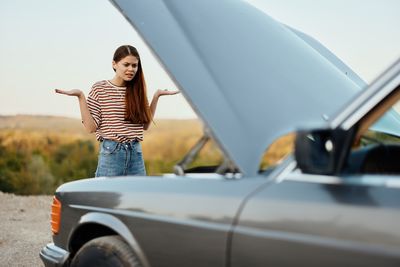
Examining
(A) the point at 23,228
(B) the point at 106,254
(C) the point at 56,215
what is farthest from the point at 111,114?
(A) the point at 23,228

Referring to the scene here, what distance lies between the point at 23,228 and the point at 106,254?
668 centimetres

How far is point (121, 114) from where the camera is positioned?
4.80m

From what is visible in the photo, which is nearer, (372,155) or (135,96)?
(372,155)

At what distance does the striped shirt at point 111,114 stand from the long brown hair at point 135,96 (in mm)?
51

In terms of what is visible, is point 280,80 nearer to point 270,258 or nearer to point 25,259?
point 270,258

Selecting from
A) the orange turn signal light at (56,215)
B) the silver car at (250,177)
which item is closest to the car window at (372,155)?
the silver car at (250,177)

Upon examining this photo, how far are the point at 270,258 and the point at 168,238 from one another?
541 mm

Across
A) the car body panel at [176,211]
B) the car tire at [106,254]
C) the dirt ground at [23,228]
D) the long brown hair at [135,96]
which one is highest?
the long brown hair at [135,96]

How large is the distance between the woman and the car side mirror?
2.68 metres

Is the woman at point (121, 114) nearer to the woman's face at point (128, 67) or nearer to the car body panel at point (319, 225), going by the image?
the woman's face at point (128, 67)

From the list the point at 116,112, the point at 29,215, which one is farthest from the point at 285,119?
the point at 29,215

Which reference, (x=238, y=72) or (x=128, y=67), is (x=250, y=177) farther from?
(x=128, y=67)

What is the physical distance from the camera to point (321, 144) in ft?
6.82

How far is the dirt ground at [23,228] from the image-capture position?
23.0ft
